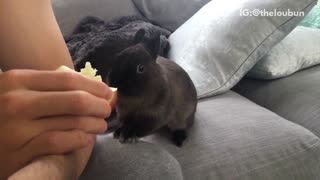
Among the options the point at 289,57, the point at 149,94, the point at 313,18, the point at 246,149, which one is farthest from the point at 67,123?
the point at 313,18

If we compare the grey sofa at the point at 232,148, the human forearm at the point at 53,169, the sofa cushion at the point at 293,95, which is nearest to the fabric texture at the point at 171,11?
the sofa cushion at the point at 293,95

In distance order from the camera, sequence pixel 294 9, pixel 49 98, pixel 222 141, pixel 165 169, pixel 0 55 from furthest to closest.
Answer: pixel 294 9
pixel 222 141
pixel 0 55
pixel 165 169
pixel 49 98

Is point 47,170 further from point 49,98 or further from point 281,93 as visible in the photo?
point 281,93

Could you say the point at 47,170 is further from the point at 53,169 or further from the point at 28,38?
the point at 28,38

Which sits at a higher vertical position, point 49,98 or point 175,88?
point 49,98

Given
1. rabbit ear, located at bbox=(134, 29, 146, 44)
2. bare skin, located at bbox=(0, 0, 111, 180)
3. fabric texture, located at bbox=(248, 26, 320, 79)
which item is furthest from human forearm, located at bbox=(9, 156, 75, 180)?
fabric texture, located at bbox=(248, 26, 320, 79)

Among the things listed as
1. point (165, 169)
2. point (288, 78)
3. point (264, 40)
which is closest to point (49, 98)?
point (165, 169)
